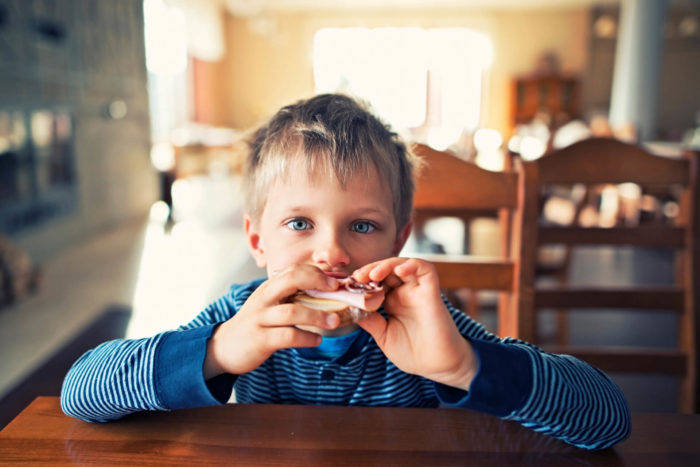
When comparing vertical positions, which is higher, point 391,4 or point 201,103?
point 391,4

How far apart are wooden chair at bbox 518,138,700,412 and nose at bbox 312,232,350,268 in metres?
0.47

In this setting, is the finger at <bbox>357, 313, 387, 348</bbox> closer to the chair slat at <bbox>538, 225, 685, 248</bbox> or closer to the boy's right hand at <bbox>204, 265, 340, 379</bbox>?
the boy's right hand at <bbox>204, 265, 340, 379</bbox>

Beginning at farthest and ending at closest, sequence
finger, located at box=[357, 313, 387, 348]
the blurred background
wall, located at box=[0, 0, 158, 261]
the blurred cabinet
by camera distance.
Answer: the blurred cabinet
wall, located at box=[0, 0, 158, 261]
the blurred background
finger, located at box=[357, 313, 387, 348]

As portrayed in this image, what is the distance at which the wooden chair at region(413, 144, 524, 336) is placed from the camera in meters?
1.04

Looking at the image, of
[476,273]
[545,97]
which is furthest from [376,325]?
[545,97]

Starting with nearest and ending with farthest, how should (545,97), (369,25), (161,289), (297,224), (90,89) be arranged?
1. (297,224)
2. (161,289)
3. (90,89)
4. (545,97)
5. (369,25)

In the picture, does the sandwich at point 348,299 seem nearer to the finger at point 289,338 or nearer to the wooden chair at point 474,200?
the finger at point 289,338

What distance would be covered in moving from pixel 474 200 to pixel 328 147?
422 millimetres

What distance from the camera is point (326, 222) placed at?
0.72 m

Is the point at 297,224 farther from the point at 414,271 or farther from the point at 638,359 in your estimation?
the point at 638,359

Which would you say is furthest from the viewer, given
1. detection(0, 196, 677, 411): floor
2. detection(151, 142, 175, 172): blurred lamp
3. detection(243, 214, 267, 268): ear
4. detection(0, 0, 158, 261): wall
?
detection(151, 142, 175, 172): blurred lamp

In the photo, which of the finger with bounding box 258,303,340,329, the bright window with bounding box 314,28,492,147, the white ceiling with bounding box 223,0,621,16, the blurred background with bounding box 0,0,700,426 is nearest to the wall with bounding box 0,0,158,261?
the blurred background with bounding box 0,0,700,426

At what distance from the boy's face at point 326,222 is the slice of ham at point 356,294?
91 millimetres

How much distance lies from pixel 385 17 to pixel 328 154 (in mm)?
10698
